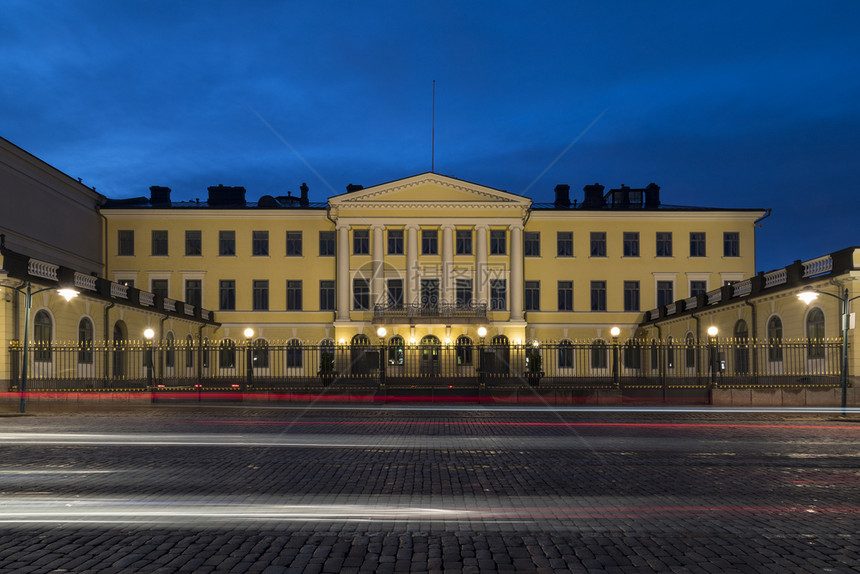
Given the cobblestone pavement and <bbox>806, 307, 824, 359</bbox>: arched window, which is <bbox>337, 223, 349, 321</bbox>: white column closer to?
<bbox>806, 307, 824, 359</bbox>: arched window

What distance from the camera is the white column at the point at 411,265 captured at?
58.0 meters

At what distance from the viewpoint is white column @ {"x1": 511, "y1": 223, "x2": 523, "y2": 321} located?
57688 mm

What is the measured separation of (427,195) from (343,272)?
8.79 m

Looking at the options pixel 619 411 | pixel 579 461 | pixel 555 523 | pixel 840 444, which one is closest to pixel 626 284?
pixel 619 411

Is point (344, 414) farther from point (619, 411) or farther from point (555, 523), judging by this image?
point (555, 523)

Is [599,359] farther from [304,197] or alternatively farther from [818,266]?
[304,197]

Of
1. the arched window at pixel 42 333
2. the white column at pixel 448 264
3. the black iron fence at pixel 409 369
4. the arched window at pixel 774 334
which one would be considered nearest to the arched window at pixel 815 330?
the black iron fence at pixel 409 369

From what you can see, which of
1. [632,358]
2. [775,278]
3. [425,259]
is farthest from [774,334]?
[425,259]

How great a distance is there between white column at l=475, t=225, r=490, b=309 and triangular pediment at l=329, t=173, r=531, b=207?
2.39 m

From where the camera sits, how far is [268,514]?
8.14 m

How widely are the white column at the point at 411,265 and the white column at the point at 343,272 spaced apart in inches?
182

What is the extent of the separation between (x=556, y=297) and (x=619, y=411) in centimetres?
3501

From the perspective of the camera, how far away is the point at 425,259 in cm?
5844

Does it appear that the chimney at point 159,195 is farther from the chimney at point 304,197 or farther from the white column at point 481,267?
the white column at point 481,267
